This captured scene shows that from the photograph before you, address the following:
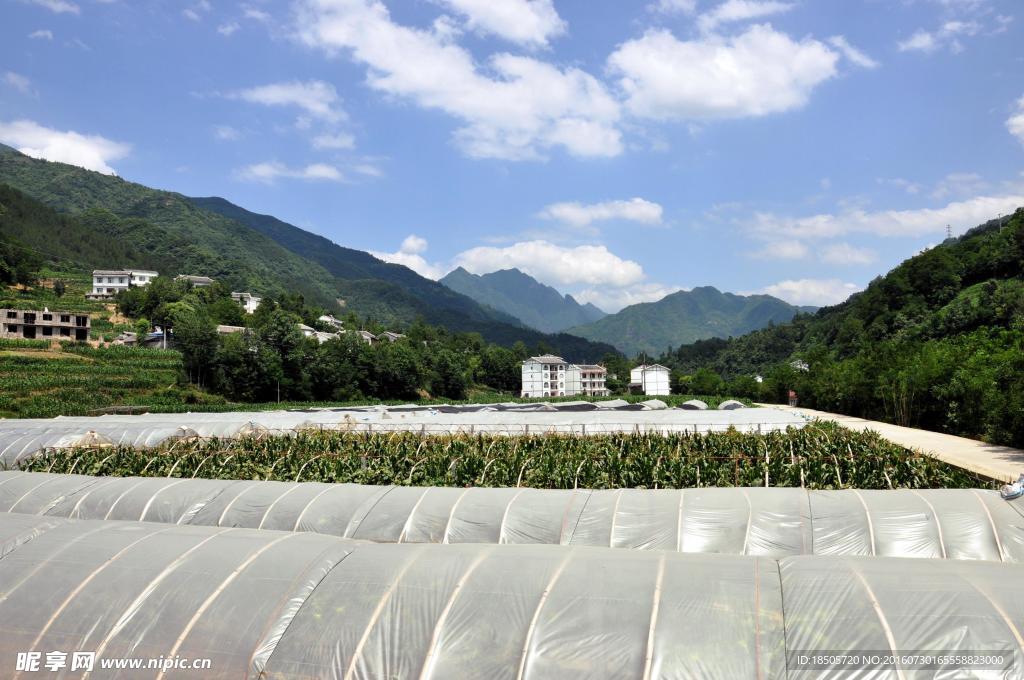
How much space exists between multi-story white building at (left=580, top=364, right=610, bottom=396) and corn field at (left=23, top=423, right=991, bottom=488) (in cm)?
8905

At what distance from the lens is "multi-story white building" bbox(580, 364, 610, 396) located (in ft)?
362

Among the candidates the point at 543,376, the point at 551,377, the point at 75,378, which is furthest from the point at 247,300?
the point at 75,378

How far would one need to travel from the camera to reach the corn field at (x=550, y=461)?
14766mm

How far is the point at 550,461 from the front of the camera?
16281 mm

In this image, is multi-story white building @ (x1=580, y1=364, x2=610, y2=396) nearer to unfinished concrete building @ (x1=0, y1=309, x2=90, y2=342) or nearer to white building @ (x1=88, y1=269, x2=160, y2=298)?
white building @ (x1=88, y1=269, x2=160, y2=298)

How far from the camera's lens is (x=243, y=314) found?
290 ft

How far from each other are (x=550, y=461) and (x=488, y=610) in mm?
10216

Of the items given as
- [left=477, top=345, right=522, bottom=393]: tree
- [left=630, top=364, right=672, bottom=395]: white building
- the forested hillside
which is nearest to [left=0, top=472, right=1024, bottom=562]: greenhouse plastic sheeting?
the forested hillside

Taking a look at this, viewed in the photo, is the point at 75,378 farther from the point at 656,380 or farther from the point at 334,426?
the point at 656,380

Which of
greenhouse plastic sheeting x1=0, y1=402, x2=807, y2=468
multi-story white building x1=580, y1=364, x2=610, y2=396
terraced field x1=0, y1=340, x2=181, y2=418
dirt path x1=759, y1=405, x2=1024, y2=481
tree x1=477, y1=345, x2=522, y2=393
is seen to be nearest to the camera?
dirt path x1=759, y1=405, x2=1024, y2=481

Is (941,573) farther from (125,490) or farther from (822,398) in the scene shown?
(822,398)

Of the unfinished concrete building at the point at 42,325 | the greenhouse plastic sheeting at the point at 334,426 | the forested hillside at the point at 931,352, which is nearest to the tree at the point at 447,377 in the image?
the forested hillside at the point at 931,352

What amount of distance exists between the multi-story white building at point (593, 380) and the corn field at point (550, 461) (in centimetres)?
8905

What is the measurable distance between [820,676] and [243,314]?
3611 inches
